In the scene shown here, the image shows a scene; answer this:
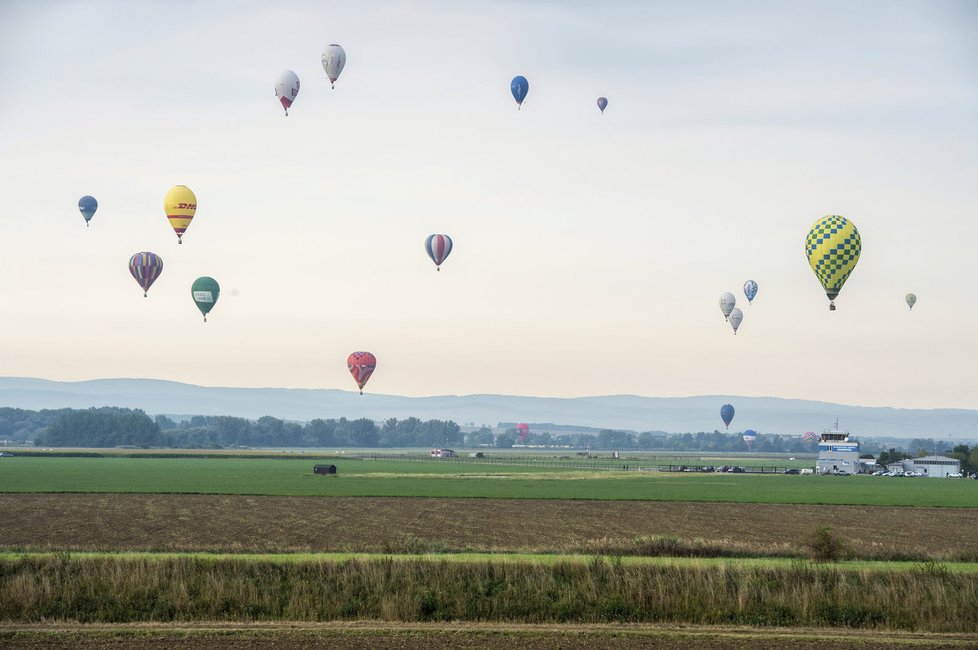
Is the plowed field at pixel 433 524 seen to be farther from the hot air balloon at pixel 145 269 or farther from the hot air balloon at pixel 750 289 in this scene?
the hot air balloon at pixel 750 289

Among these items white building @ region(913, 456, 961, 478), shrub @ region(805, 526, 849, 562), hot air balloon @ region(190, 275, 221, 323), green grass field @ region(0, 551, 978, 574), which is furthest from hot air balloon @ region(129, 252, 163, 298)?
white building @ region(913, 456, 961, 478)

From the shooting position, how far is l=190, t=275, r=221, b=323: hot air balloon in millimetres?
111000

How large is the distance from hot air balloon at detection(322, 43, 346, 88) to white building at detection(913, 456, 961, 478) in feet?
378

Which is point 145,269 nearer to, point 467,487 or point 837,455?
point 467,487

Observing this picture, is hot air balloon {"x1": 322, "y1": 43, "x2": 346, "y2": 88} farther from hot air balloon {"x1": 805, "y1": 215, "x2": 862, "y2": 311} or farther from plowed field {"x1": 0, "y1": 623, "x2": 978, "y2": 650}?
plowed field {"x1": 0, "y1": 623, "x2": 978, "y2": 650}

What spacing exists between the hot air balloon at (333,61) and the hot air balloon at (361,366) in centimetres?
5226

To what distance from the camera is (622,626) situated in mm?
29297

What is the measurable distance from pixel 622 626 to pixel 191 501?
55887mm

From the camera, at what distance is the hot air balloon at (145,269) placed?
107188mm

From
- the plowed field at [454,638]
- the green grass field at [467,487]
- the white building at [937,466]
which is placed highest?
the white building at [937,466]

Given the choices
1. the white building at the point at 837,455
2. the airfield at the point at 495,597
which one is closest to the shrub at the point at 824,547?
the airfield at the point at 495,597

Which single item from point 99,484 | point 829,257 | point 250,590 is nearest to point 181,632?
point 250,590

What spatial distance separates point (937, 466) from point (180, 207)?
123m

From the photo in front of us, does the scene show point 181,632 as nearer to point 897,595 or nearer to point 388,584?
point 388,584
